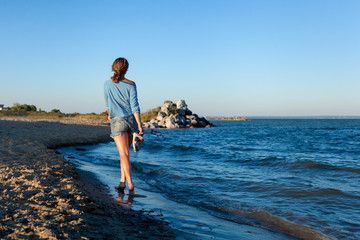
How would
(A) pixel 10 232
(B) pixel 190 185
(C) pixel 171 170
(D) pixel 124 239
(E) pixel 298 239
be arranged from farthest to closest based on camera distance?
(C) pixel 171 170 < (B) pixel 190 185 < (E) pixel 298 239 < (D) pixel 124 239 < (A) pixel 10 232

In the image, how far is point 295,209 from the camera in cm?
521

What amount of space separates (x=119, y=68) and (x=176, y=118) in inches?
2042

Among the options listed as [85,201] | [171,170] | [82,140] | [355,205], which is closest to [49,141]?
[82,140]

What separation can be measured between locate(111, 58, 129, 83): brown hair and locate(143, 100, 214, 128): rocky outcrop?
161 ft

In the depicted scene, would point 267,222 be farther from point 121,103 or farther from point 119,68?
point 119,68

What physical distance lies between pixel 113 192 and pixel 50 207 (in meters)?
2.02

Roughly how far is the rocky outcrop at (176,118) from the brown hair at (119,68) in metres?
49.1

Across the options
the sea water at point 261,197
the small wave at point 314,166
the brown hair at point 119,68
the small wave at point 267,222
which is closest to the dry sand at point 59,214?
the sea water at point 261,197

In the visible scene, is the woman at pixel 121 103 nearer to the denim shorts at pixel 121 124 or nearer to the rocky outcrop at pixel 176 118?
the denim shorts at pixel 121 124

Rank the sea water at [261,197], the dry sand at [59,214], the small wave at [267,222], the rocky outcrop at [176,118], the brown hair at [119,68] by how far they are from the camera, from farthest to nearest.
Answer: the rocky outcrop at [176,118] < the brown hair at [119,68] < the sea water at [261,197] < the small wave at [267,222] < the dry sand at [59,214]

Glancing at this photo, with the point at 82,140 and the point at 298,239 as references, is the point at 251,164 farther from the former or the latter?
the point at 82,140

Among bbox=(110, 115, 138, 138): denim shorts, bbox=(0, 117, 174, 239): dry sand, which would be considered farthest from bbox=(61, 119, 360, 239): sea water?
bbox=(110, 115, 138, 138): denim shorts

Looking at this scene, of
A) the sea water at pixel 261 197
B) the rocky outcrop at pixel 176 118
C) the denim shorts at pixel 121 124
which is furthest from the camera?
the rocky outcrop at pixel 176 118

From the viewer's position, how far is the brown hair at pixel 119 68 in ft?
16.0
